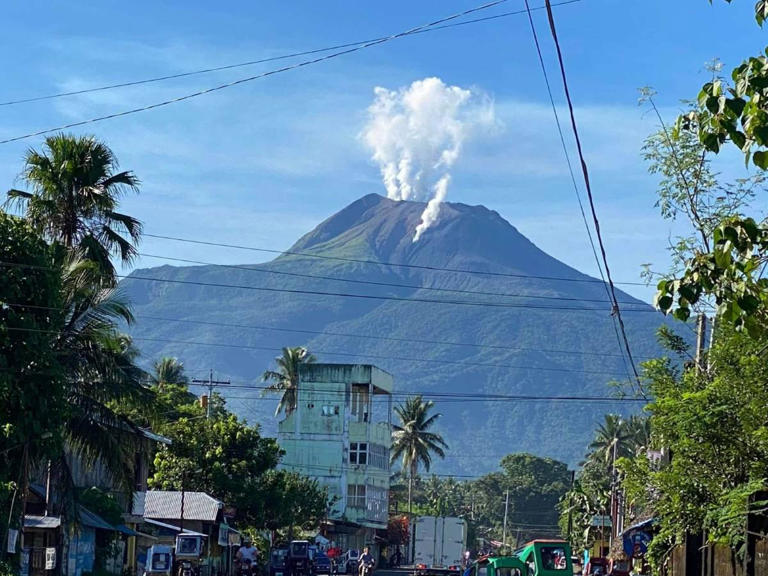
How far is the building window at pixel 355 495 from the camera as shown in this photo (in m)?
102

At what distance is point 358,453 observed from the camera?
102625 millimetres

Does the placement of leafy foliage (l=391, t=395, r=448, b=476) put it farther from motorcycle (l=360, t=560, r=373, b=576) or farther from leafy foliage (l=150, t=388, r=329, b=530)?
motorcycle (l=360, t=560, r=373, b=576)

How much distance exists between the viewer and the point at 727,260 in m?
9.98

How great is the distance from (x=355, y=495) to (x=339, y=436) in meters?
5.07

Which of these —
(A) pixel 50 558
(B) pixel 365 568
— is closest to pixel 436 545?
(B) pixel 365 568

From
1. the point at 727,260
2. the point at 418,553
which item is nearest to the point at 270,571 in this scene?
the point at 418,553

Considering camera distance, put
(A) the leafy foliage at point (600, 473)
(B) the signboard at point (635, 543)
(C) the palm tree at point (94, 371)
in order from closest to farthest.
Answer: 1. (C) the palm tree at point (94, 371)
2. (B) the signboard at point (635, 543)
3. (A) the leafy foliage at point (600, 473)

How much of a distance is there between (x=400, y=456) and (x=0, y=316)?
356ft

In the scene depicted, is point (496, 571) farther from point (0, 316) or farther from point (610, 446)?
point (610, 446)

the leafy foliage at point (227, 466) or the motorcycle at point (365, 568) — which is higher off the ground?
the leafy foliage at point (227, 466)

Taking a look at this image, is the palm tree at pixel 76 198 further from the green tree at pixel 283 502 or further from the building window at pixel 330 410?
the building window at pixel 330 410

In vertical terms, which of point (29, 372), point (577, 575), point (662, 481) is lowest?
point (577, 575)

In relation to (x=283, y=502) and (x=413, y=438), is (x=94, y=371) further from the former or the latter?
(x=413, y=438)

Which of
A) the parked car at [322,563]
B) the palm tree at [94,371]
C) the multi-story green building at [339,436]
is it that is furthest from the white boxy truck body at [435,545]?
the multi-story green building at [339,436]
